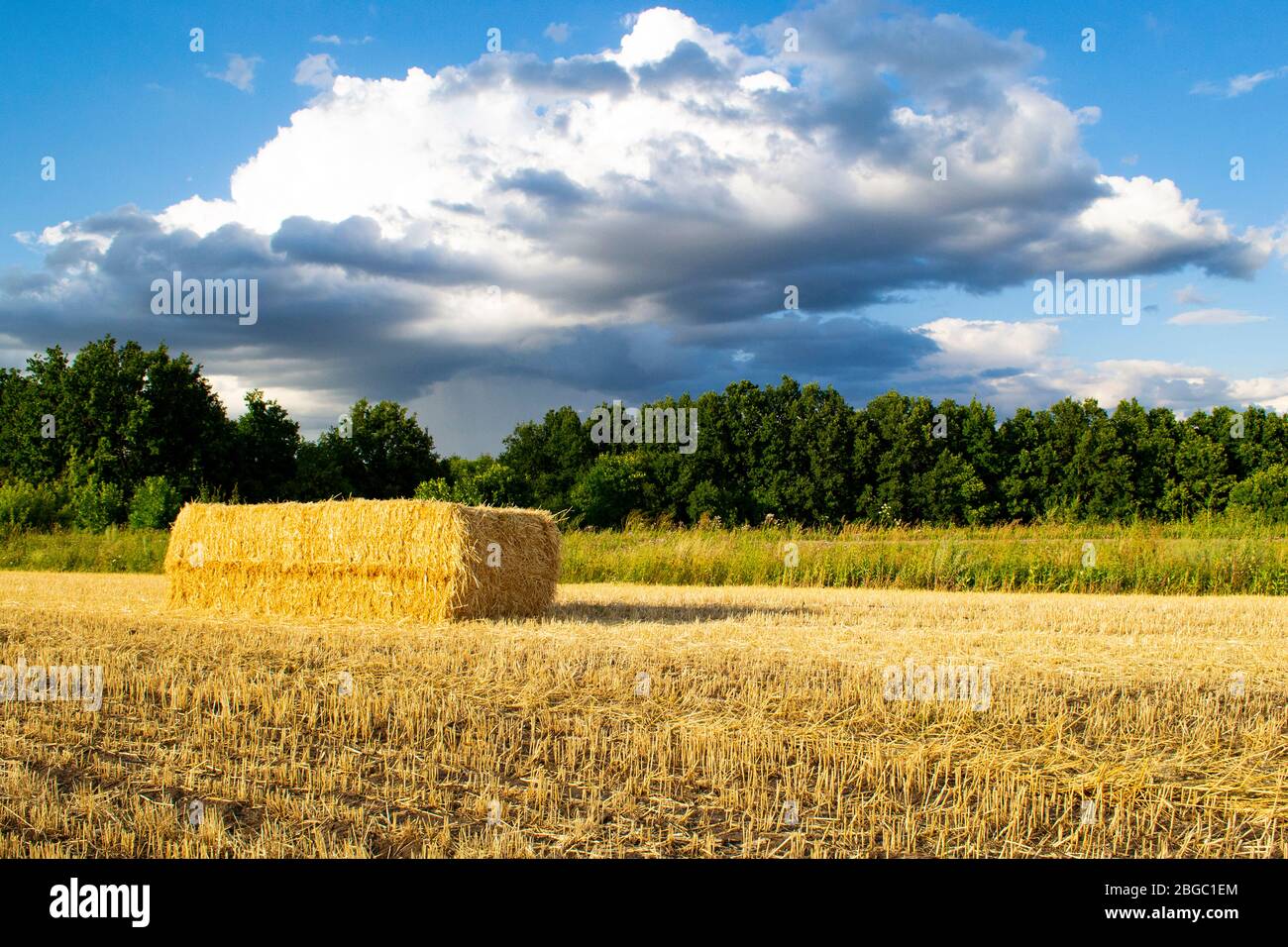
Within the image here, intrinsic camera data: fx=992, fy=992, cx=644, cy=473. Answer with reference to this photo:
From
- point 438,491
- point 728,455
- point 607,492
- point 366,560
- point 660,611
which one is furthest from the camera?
point 728,455

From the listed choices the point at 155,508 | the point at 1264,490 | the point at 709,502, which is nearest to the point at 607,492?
the point at 709,502

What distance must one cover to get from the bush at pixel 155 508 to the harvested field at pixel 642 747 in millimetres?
21563

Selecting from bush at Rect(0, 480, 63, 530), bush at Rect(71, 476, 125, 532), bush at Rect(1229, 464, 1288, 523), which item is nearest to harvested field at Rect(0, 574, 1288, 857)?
bush at Rect(0, 480, 63, 530)

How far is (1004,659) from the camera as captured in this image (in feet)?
31.0

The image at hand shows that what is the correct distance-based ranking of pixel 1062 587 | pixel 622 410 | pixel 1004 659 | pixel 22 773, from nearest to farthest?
pixel 22 773 → pixel 1004 659 → pixel 1062 587 → pixel 622 410

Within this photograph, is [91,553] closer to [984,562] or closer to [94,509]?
[94,509]

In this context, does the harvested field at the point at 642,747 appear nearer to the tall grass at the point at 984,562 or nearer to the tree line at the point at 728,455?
the tall grass at the point at 984,562

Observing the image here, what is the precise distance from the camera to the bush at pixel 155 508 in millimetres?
30891

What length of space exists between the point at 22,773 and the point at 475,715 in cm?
298

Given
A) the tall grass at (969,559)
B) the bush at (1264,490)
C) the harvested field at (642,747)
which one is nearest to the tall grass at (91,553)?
the tall grass at (969,559)

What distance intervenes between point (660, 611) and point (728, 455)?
166 feet

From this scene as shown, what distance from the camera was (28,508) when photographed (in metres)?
34.7
